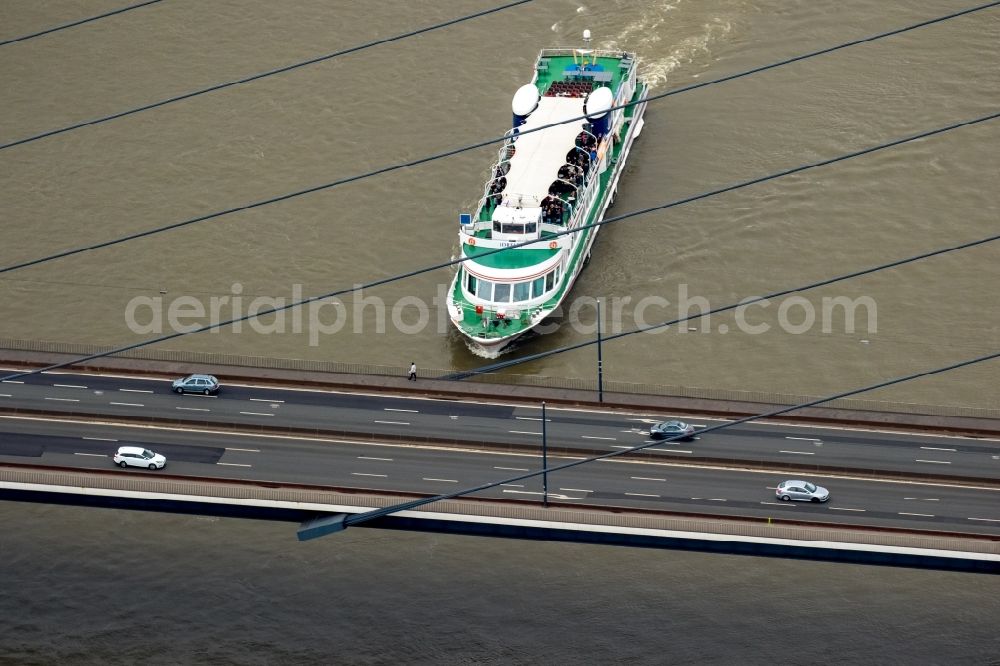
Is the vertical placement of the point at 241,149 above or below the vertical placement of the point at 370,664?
above

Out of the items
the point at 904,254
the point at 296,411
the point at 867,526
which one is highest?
the point at 904,254

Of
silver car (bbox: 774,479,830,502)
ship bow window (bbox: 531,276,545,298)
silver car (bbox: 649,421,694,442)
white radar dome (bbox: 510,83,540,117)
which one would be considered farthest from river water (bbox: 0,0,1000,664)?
silver car (bbox: 774,479,830,502)

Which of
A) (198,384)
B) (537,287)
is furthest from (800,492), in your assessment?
(198,384)

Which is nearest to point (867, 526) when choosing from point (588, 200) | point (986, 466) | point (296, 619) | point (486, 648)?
point (986, 466)

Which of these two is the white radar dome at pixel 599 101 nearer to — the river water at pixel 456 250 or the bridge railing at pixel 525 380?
the river water at pixel 456 250

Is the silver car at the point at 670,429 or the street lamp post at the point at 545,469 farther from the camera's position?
the silver car at the point at 670,429

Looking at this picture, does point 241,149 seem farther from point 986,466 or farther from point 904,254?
point 986,466

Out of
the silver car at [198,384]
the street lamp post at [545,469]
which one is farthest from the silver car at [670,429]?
the silver car at [198,384]
